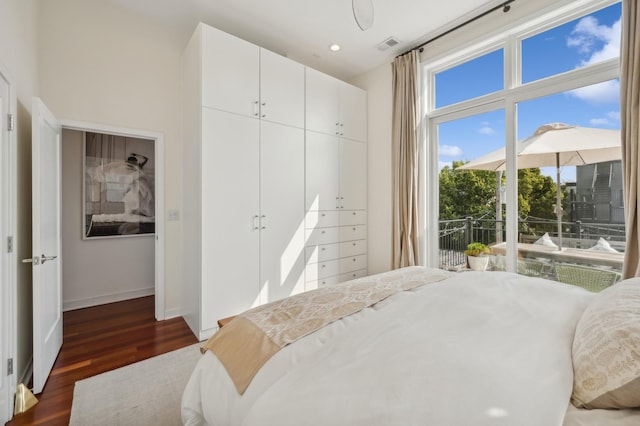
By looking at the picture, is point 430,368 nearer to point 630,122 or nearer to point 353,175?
Result: point 630,122

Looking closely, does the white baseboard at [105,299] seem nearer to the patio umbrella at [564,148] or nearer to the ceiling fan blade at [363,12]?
the ceiling fan blade at [363,12]

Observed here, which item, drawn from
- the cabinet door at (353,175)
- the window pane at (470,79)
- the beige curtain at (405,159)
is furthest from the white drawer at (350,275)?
the window pane at (470,79)

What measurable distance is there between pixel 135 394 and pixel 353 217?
2.85m

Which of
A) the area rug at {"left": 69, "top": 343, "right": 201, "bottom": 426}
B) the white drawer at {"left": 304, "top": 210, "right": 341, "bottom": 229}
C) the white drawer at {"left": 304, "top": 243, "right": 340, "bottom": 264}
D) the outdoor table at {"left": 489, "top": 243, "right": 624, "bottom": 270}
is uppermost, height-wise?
the white drawer at {"left": 304, "top": 210, "right": 341, "bottom": 229}

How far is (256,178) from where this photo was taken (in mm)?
2934

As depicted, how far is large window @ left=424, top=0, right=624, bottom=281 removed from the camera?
2.38 m

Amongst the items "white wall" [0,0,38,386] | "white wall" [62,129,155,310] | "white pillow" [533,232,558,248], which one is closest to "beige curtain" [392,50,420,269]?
"white pillow" [533,232,558,248]

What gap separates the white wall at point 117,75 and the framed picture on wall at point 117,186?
1115mm

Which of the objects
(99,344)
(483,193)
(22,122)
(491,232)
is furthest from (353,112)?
(99,344)

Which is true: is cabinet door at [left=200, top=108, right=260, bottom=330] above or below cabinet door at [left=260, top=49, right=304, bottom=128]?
below

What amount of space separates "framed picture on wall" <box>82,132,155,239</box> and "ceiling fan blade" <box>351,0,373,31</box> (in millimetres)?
3352

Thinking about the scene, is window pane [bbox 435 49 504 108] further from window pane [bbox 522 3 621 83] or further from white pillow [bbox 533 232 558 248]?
white pillow [bbox 533 232 558 248]

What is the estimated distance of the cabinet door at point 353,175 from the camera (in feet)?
12.4

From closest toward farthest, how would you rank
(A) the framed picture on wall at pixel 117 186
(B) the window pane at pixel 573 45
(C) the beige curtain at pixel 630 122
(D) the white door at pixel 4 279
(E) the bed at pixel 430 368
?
(E) the bed at pixel 430 368
(D) the white door at pixel 4 279
(C) the beige curtain at pixel 630 122
(B) the window pane at pixel 573 45
(A) the framed picture on wall at pixel 117 186
